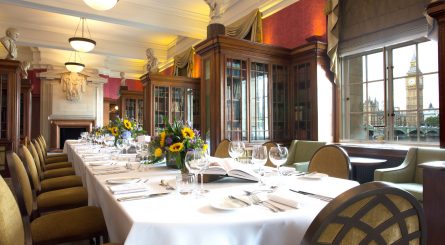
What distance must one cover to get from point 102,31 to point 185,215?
7802mm

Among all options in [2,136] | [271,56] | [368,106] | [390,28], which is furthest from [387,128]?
[2,136]

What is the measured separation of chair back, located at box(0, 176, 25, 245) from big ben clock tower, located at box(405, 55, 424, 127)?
405 centimetres

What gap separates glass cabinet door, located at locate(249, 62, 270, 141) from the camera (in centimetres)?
448

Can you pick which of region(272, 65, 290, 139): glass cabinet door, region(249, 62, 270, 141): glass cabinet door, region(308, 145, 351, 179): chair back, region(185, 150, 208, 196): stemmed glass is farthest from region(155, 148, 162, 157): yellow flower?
region(272, 65, 290, 139): glass cabinet door

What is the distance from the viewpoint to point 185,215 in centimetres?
98

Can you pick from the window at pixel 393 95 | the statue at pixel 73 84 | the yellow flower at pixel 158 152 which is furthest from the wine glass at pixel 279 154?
the statue at pixel 73 84

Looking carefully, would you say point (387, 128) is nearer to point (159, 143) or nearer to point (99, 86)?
point (159, 143)

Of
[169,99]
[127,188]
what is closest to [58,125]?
[169,99]

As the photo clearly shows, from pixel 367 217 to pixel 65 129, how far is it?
10577 millimetres

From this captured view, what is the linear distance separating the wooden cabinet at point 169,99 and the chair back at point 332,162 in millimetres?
4101

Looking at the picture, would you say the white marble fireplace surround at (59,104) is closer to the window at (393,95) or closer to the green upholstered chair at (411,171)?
the window at (393,95)

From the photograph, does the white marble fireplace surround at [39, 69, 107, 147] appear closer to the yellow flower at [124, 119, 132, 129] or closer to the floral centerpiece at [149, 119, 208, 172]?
the yellow flower at [124, 119, 132, 129]

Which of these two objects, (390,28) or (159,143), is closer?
(159,143)

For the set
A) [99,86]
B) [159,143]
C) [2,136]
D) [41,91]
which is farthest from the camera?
[99,86]
